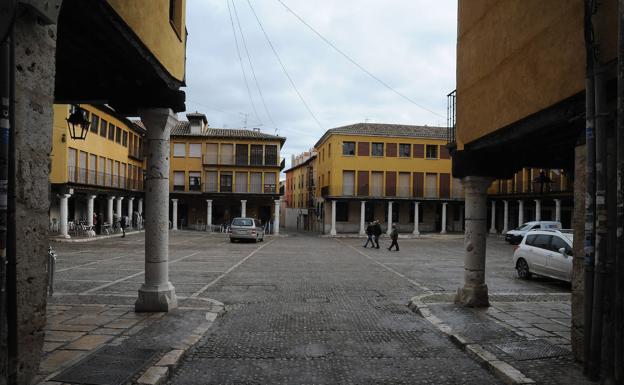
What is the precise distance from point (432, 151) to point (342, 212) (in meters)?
10.2

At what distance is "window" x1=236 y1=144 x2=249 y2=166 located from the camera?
152ft

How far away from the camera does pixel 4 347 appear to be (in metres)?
3.11

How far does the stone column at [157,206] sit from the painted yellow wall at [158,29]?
0.83m

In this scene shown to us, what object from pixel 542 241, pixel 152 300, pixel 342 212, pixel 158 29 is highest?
pixel 158 29

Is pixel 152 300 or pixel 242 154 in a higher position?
pixel 242 154

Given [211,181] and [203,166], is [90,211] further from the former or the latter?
[211,181]

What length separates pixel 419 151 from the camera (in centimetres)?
4416

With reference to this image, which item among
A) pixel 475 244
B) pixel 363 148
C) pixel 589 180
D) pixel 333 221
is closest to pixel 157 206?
pixel 475 244

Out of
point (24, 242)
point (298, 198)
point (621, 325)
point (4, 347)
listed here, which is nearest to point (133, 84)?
point (24, 242)

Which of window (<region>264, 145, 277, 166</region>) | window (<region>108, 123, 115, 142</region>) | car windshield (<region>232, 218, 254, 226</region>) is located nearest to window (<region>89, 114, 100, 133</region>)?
window (<region>108, 123, 115, 142</region>)

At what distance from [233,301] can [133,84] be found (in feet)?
14.8

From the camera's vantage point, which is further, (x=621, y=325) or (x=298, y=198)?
(x=298, y=198)

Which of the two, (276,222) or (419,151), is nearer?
(276,222)

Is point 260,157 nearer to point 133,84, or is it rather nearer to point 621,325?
point 133,84
